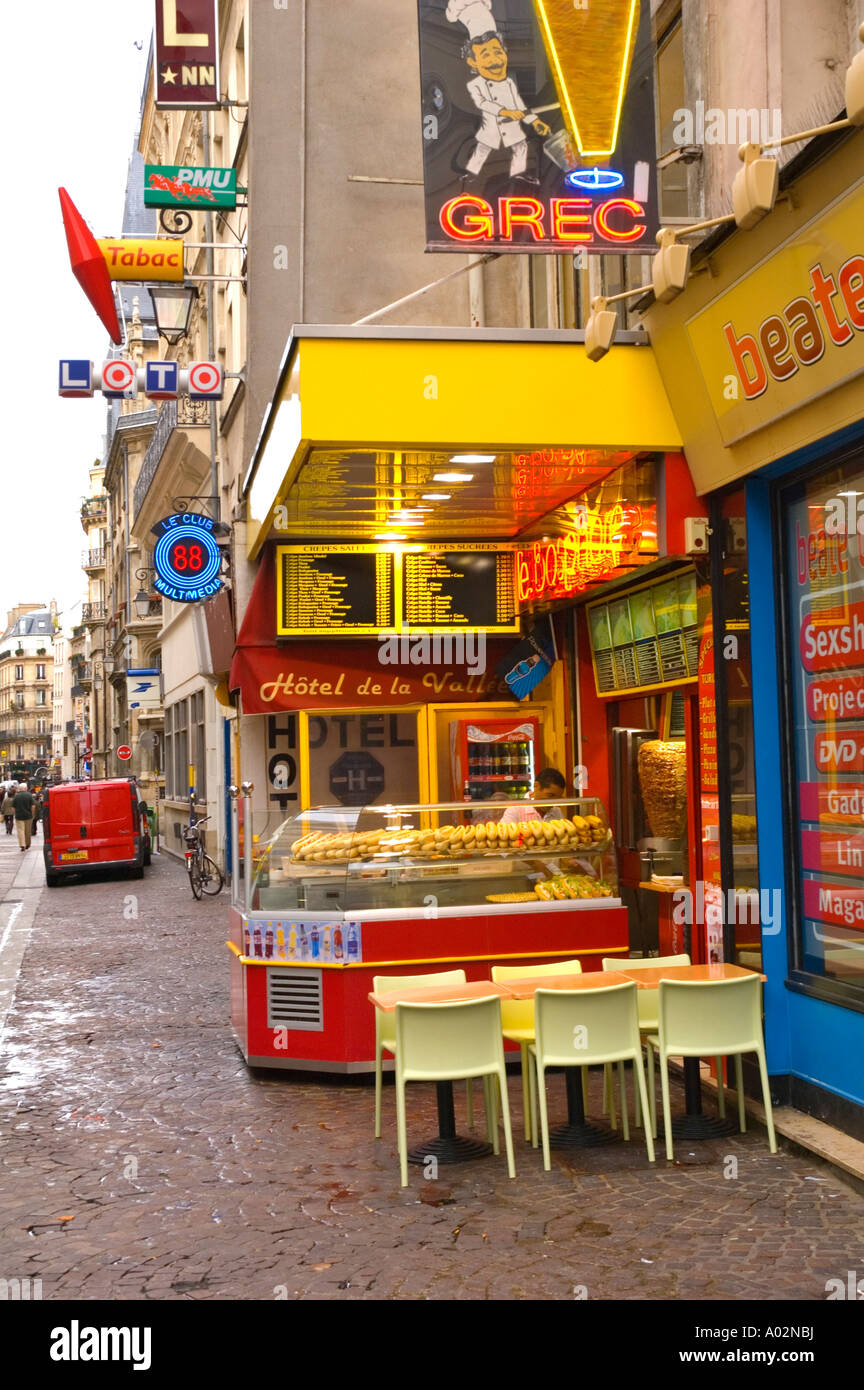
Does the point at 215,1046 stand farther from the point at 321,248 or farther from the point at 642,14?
the point at 321,248

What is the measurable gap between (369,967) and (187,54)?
1379 cm

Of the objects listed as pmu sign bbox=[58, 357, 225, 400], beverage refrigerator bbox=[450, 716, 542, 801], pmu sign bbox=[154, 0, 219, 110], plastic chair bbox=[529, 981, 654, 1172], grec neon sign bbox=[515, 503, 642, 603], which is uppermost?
pmu sign bbox=[154, 0, 219, 110]

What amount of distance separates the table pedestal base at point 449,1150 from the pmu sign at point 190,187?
13379mm

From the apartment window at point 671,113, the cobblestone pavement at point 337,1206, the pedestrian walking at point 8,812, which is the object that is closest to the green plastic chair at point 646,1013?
the cobblestone pavement at point 337,1206

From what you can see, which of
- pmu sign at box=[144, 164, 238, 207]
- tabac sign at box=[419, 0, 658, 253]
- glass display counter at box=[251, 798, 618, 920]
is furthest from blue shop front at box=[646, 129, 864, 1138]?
pmu sign at box=[144, 164, 238, 207]

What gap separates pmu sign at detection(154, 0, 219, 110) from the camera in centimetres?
1772

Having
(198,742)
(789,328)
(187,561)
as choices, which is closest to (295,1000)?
(789,328)

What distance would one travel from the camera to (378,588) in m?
13.7

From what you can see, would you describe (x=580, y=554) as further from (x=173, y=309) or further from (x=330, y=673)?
(x=173, y=309)

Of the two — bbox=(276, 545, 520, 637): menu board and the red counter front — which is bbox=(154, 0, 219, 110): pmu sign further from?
the red counter front

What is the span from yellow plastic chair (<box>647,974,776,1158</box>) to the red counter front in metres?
2.27

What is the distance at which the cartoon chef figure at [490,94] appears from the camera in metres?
8.38

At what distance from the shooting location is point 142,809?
29.4 metres

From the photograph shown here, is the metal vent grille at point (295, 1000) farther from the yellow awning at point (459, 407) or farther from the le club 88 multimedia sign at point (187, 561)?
the le club 88 multimedia sign at point (187, 561)
